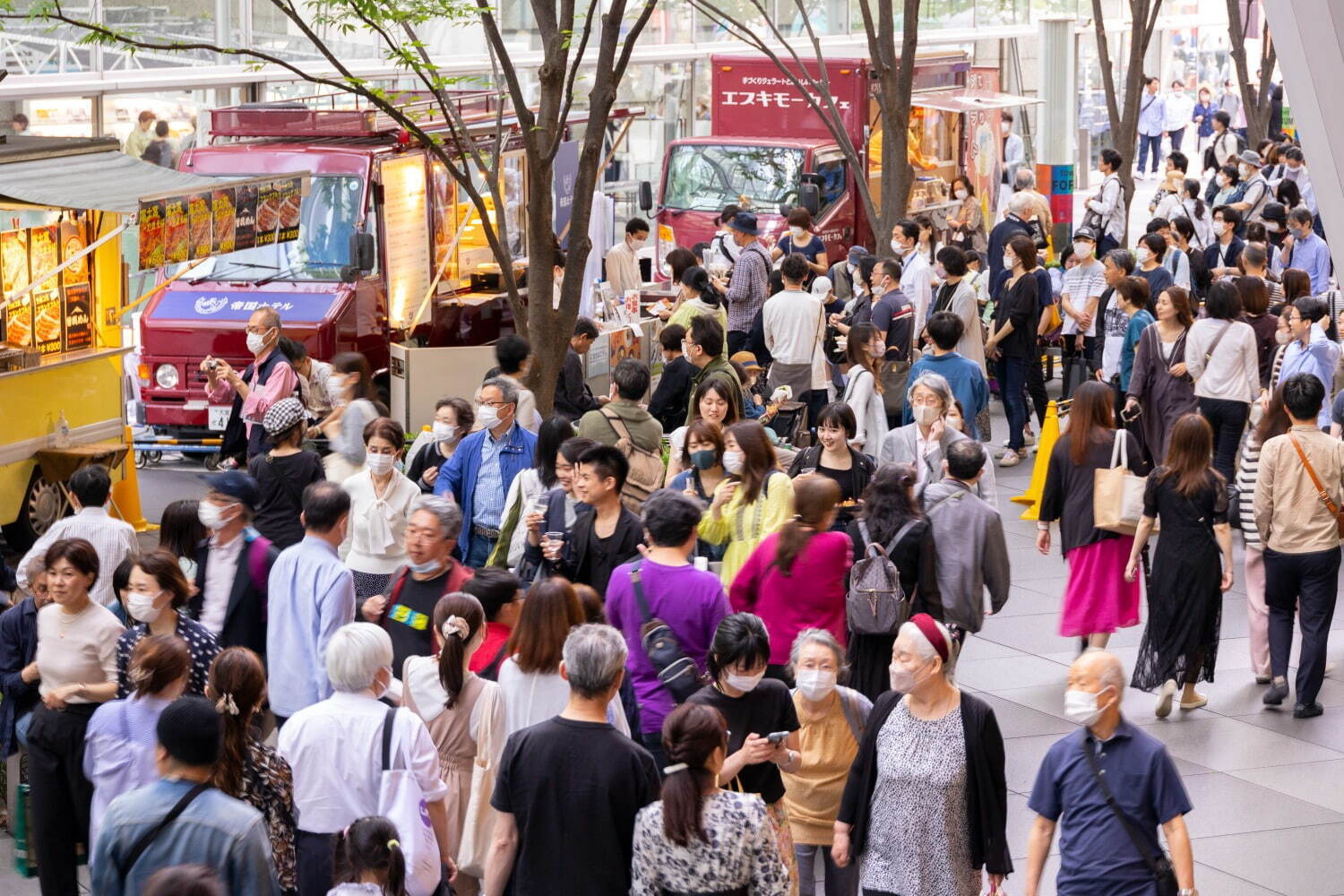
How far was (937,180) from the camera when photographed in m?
24.2

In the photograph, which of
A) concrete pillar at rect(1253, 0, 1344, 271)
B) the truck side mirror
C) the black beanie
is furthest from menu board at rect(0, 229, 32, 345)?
the truck side mirror

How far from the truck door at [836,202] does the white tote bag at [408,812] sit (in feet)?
53.9

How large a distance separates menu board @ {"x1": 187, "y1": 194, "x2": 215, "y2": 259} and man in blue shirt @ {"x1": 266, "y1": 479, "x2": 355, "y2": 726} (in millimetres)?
5610

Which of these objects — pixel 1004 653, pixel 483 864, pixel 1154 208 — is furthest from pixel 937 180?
pixel 483 864

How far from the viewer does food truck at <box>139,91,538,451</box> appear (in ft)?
49.1

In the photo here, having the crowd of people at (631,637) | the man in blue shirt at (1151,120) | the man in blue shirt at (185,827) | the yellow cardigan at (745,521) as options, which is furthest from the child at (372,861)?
the man in blue shirt at (1151,120)

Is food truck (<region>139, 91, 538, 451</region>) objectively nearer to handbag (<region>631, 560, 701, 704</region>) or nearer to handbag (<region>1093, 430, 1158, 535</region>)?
handbag (<region>1093, 430, 1158, 535</region>)

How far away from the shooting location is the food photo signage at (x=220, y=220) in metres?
11.9

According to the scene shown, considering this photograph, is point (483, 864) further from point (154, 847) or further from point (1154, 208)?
point (1154, 208)

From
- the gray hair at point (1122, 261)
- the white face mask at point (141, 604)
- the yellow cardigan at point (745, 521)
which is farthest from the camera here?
the gray hair at point (1122, 261)

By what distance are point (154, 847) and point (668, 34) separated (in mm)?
29045

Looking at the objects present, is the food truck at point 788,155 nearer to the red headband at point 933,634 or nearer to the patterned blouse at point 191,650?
the patterned blouse at point 191,650

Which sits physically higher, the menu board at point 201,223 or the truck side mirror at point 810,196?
the truck side mirror at point 810,196

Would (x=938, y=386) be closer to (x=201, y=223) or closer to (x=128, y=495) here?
(x=201, y=223)
